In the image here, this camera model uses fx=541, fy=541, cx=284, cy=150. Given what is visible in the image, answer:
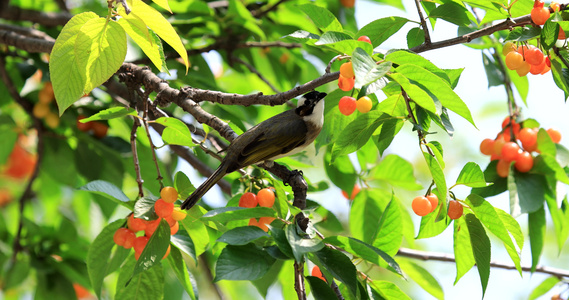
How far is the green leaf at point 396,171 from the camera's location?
9.47ft

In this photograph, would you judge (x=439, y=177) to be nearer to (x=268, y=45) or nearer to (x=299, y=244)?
(x=299, y=244)

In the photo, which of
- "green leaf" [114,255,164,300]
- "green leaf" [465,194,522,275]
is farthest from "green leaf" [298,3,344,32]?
"green leaf" [114,255,164,300]

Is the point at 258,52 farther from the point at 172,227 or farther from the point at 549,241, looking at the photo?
the point at 549,241

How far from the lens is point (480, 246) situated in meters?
1.92

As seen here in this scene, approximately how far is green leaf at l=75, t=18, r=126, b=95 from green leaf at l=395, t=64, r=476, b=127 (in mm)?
897

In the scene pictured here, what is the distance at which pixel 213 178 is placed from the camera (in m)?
2.74

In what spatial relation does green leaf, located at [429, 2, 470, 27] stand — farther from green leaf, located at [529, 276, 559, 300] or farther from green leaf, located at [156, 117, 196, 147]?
green leaf, located at [529, 276, 559, 300]

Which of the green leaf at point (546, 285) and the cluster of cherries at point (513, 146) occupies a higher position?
the cluster of cherries at point (513, 146)

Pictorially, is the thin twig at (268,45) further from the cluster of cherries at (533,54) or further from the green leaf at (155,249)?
the green leaf at (155,249)

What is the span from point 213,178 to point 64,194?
311 cm

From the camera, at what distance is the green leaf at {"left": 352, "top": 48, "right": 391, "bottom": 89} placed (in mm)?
1495

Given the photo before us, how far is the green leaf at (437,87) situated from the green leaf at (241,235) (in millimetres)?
685

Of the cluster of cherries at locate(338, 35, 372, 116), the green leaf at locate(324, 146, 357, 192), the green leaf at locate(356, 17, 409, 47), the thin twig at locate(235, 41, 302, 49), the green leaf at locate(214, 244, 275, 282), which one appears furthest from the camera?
the thin twig at locate(235, 41, 302, 49)

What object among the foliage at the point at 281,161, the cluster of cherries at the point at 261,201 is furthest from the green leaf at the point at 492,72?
the cluster of cherries at the point at 261,201
